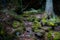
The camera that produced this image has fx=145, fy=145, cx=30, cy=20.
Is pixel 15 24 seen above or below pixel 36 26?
above

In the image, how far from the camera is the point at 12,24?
8.81 meters

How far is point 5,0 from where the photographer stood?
1252cm

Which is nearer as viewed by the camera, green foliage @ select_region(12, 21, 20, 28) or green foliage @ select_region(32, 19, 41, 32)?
green foliage @ select_region(32, 19, 41, 32)

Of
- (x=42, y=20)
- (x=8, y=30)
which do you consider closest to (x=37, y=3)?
(x=42, y=20)

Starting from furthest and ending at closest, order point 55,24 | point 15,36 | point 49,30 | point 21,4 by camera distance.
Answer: point 21,4, point 55,24, point 49,30, point 15,36

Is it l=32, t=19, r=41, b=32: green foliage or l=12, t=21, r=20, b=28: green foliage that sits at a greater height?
l=12, t=21, r=20, b=28: green foliage

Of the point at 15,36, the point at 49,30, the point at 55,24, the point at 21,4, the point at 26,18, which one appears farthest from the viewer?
the point at 21,4

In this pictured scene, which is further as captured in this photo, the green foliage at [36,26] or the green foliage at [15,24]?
the green foliage at [15,24]

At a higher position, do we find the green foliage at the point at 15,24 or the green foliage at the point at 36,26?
the green foliage at the point at 15,24

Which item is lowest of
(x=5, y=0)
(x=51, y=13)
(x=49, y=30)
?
(x=49, y=30)

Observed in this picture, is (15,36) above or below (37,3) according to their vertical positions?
below

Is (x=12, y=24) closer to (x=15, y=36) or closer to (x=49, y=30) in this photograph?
(x=15, y=36)

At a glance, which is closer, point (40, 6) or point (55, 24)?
point (55, 24)

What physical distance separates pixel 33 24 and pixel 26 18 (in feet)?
3.59
